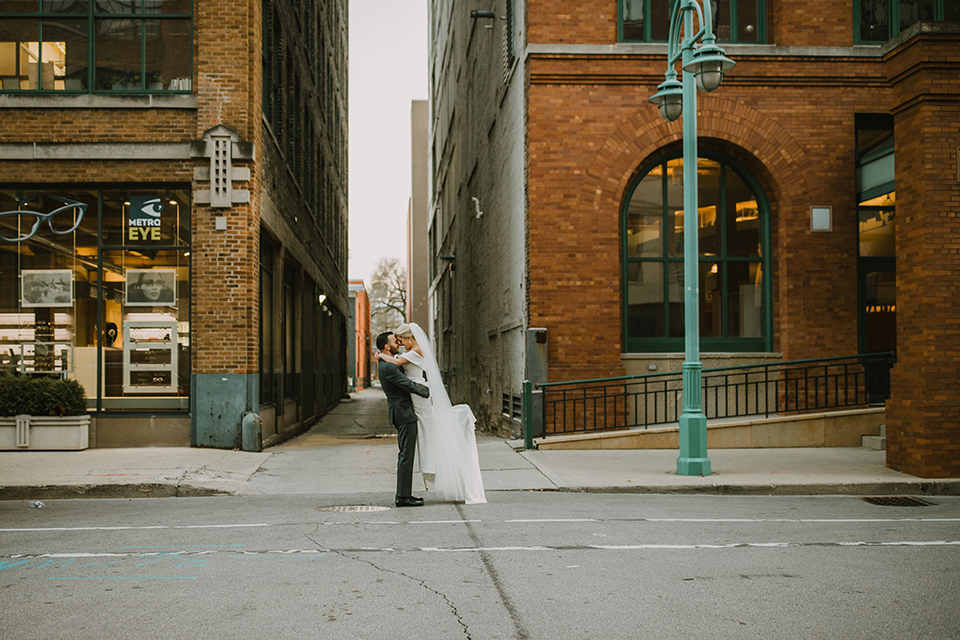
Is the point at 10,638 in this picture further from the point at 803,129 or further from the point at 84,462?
the point at 803,129

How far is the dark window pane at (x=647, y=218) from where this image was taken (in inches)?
626

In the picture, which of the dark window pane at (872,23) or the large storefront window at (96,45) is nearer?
the large storefront window at (96,45)

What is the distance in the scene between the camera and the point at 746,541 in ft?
→ 23.3

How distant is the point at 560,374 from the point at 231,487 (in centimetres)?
646

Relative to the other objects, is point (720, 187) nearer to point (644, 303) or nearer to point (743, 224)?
point (743, 224)

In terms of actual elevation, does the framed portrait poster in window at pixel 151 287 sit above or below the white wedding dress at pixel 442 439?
above

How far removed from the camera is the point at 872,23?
637 inches

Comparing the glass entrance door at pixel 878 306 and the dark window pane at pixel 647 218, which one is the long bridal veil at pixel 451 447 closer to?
the dark window pane at pixel 647 218

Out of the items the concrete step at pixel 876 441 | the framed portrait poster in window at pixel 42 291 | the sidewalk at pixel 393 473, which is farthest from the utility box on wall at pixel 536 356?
the framed portrait poster in window at pixel 42 291

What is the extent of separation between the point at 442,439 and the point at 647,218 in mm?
8053

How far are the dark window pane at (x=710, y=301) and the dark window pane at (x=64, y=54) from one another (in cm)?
1112

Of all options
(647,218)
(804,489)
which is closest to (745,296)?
(647,218)

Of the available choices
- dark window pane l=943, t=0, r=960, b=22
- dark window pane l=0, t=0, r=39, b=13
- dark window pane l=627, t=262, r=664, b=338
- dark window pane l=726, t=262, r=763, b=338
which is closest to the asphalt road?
dark window pane l=627, t=262, r=664, b=338

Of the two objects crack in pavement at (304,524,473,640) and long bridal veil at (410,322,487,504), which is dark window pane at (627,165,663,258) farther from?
crack in pavement at (304,524,473,640)
